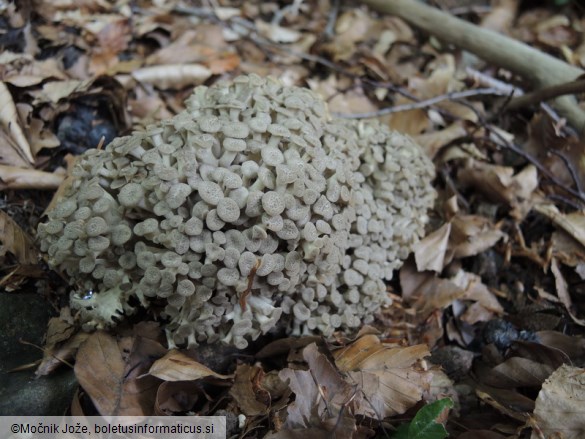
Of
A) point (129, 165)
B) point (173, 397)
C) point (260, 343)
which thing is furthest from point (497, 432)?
point (129, 165)

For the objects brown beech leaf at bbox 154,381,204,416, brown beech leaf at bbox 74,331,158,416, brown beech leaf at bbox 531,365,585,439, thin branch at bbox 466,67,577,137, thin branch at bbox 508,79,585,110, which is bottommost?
brown beech leaf at bbox 154,381,204,416

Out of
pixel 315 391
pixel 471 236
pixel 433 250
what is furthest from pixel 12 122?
pixel 471 236

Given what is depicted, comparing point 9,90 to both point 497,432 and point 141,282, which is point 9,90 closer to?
point 141,282

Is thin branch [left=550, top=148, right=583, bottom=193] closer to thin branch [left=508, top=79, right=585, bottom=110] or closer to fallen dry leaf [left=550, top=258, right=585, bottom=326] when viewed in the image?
thin branch [left=508, top=79, right=585, bottom=110]

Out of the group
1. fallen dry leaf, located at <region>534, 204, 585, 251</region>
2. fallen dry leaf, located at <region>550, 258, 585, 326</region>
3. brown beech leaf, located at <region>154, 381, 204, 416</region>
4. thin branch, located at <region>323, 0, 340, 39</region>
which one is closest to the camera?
brown beech leaf, located at <region>154, 381, 204, 416</region>

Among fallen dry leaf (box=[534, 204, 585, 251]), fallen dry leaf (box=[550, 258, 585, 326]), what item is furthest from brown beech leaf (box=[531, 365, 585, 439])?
fallen dry leaf (box=[534, 204, 585, 251])

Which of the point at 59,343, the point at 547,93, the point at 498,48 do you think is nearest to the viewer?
the point at 59,343

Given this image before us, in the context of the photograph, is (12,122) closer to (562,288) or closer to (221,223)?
(221,223)
